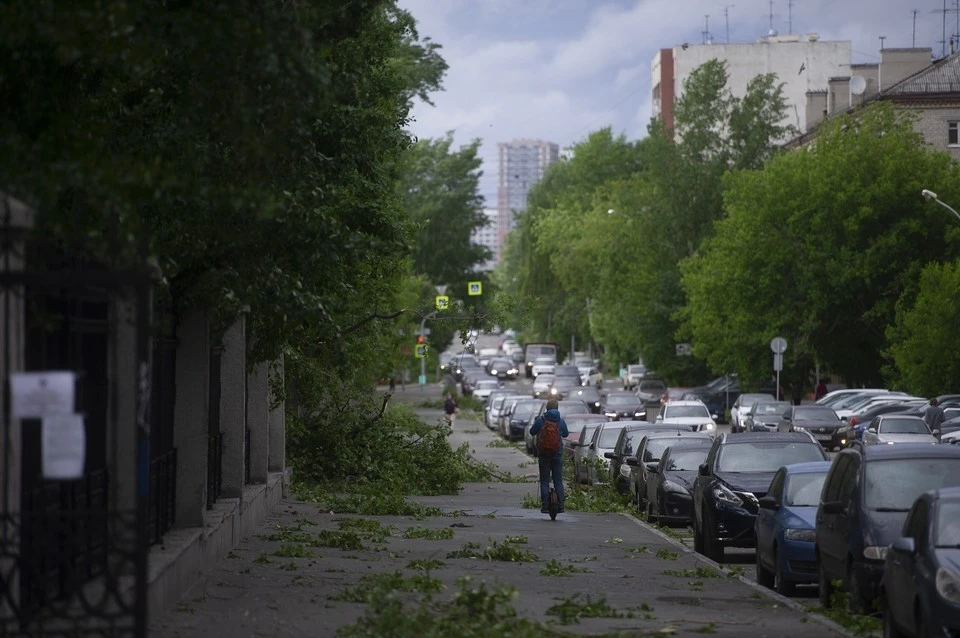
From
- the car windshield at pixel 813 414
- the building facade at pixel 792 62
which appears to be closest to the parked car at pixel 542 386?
the building facade at pixel 792 62

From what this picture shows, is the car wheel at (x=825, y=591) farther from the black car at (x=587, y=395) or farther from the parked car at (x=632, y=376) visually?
the parked car at (x=632, y=376)

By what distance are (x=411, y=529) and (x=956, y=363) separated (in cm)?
3371

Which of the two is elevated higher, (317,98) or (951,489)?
(317,98)

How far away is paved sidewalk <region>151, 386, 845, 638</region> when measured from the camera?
41.2 ft

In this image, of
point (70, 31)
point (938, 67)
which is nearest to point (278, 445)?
point (70, 31)

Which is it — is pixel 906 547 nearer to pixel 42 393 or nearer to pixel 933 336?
pixel 42 393

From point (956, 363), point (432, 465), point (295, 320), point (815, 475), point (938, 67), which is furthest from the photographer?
point (938, 67)


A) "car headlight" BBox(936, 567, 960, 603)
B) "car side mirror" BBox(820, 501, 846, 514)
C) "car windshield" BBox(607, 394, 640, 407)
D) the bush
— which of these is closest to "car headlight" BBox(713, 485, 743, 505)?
"car side mirror" BBox(820, 501, 846, 514)

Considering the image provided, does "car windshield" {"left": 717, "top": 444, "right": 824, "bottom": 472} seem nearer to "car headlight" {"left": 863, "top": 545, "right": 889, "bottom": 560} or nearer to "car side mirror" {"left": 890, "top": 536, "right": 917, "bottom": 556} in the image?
"car headlight" {"left": 863, "top": 545, "right": 889, "bottom": 560}

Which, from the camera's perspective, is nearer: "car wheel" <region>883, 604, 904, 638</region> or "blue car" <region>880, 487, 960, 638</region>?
"blue car" <region>880, 487, 960, 638</region>

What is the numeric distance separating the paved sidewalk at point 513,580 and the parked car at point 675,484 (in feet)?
1.54

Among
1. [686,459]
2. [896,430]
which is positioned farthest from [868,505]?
[896,430]

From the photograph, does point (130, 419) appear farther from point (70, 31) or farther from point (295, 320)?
point (70, 31)

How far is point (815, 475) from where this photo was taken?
16875mm
